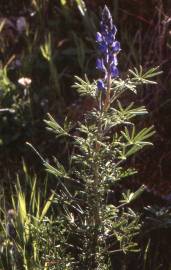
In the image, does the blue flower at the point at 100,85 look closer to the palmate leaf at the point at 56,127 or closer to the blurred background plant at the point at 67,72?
the palmate leaf at the point at 56,127

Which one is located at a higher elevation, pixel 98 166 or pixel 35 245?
pixel 98 166

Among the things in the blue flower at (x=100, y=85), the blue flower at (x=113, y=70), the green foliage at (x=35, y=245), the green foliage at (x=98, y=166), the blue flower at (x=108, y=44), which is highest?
the blue flower at (x=108, y=44)

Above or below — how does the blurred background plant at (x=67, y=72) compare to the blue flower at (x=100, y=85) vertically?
below

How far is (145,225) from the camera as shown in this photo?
2.32 m

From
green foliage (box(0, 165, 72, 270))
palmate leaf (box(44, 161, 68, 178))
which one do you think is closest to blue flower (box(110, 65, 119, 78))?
palmate leaf (box(44, 161, 68, 178))

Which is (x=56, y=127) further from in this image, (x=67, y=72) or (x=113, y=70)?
(x=67, y=72)

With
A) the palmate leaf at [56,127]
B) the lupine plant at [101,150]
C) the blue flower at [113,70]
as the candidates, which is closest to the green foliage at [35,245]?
the lupine plant at [101,150]

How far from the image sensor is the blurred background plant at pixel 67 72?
2.63 meters

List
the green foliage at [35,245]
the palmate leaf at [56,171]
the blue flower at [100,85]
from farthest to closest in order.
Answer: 1. the green foliage at [35,245]
2. the palmate leaf at [56,171]
3. the blue flower at [100,85]

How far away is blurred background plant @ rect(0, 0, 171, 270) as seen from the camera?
8.63 feet

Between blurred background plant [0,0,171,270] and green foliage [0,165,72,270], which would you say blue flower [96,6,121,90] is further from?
blurred background plant [0,0,171,270]

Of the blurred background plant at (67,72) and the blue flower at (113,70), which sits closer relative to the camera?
the blue flower at (113,70)

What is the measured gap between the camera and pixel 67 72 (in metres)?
3.18

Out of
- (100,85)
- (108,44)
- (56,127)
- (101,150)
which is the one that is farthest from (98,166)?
(108,44)
